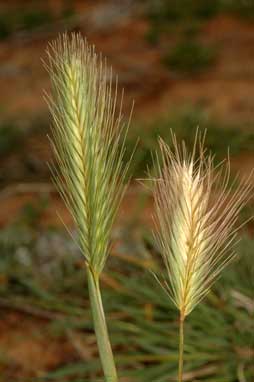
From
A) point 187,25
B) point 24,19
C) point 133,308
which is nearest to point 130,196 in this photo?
point 133,308

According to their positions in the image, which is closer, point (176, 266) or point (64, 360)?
point (176, 266)

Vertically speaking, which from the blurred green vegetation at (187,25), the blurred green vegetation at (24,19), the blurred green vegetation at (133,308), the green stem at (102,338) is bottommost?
the blurred green vegetation at (24,19)

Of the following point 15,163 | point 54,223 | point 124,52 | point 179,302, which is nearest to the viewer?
point 179,302

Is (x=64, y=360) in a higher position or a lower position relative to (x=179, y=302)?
lower

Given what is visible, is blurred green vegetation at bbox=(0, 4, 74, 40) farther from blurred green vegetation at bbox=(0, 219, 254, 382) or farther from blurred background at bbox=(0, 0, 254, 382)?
blurred green vegetation at bbox=(0, 219, 254, 382)

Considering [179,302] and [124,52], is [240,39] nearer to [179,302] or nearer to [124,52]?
[124,52]

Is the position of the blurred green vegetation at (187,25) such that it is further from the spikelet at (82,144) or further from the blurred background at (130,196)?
the spikelet at (82,144)

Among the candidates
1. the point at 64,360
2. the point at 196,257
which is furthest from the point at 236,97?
the point at 196,257

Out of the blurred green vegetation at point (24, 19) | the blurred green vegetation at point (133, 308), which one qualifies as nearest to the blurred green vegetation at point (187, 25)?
the blurred green vegetation at point (24, 19)

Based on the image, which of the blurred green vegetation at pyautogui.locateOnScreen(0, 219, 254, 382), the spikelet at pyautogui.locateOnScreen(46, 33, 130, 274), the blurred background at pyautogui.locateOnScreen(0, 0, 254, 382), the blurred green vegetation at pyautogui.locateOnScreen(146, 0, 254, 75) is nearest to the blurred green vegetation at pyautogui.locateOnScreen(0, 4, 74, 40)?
the blurred background at pyautogui.locateOnScreen(0, 0, 254, 382)
